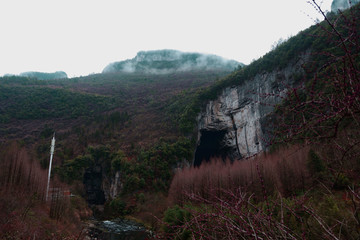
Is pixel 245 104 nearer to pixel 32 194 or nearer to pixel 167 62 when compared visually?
pixel 32 194

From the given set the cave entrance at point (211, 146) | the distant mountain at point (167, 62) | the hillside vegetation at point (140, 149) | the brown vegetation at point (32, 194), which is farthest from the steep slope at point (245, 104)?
the distant mountain at point (167, 62)

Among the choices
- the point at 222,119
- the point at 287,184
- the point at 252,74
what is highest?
the point at 252,74

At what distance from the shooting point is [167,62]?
486 feet

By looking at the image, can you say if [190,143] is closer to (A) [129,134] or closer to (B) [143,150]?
(B) [143,150]

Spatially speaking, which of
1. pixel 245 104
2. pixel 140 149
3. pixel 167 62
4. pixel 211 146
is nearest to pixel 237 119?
pixel 245 104

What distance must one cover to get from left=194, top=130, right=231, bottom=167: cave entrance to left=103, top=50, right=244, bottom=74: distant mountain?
3676 inches

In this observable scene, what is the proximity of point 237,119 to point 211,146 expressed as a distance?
11045 mm

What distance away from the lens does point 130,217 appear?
31.9 m

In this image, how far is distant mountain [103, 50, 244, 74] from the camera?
142 m

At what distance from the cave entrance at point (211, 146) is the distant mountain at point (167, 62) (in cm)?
9336

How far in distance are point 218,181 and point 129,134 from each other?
111 feet

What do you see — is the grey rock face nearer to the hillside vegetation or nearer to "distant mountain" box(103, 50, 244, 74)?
the hillside vegetation

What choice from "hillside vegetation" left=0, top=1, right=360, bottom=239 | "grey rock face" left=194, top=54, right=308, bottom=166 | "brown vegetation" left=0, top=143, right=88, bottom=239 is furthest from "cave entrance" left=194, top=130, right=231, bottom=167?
"brown vegetation" left=0, top=143, right=88, bottom=239

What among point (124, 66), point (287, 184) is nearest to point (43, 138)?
point (287, 184)
